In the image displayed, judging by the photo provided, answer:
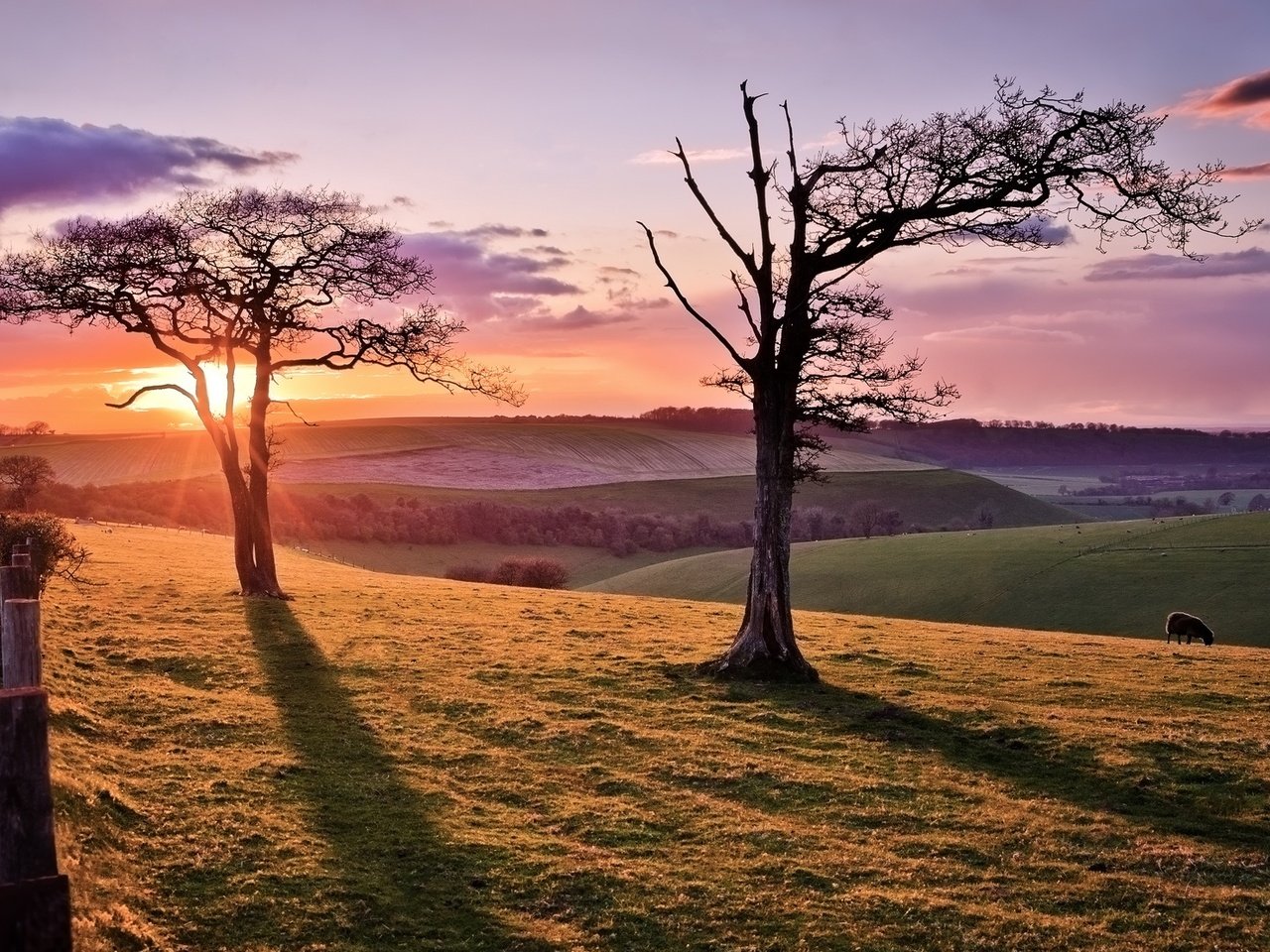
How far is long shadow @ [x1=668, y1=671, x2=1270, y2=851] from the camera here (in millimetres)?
15766

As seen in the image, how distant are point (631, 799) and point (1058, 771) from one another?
789 cm

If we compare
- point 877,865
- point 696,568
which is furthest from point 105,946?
point 696,568

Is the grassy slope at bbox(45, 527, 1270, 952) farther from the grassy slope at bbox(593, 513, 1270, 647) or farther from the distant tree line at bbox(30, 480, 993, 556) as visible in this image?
the distant tree line at bbox(30, 480, 993, 556)

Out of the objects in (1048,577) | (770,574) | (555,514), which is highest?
(770,574)

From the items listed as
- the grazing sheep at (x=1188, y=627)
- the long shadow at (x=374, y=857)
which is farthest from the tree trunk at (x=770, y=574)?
the grazing sheep at (x=1188, y=627)

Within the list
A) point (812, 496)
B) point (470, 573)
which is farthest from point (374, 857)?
point (812, 496)

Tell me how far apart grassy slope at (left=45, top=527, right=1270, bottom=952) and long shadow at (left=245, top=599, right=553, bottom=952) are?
0.17 feet

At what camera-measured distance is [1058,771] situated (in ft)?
60.7

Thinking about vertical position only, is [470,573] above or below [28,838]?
below

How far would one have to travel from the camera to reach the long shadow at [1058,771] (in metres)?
15.8

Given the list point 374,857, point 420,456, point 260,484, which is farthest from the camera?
point 420,456

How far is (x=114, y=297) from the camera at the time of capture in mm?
39531

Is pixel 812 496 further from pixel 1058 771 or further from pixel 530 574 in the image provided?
pixel 1058 771

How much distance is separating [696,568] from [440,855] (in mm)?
86360
